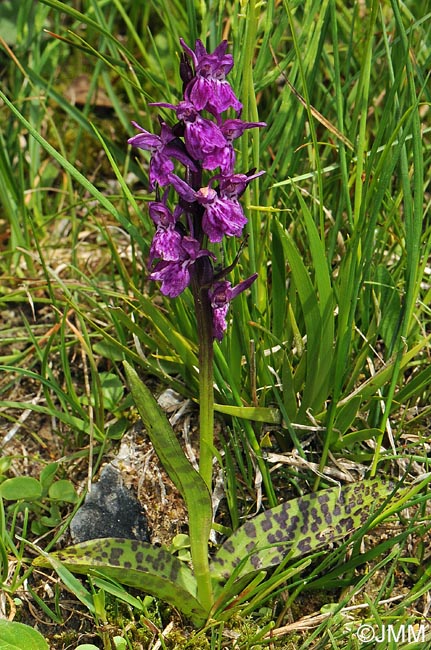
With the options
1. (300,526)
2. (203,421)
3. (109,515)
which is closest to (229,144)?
(203,421)

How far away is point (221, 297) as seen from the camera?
1.91 m

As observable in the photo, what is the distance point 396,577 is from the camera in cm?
245


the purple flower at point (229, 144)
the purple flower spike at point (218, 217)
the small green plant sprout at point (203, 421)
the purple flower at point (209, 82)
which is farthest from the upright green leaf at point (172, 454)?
the purple flower at point (209, 82)

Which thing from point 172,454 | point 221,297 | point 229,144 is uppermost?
point 229,144

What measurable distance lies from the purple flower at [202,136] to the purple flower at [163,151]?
0.04 meters

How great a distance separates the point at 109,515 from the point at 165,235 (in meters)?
1.08

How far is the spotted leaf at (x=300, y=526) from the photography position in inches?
89.1

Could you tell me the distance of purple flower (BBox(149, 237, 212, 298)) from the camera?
1.82m

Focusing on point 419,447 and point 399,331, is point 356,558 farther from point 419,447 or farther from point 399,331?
point 399,331

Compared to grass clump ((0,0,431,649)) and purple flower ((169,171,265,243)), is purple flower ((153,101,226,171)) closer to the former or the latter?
purple flower ((169,171,265,243))

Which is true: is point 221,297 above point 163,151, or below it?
below

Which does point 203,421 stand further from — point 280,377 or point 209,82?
point 209,82

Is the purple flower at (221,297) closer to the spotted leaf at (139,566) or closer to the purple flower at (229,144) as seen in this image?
the purple flower at (229,144)

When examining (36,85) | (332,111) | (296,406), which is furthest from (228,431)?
(36,85)
